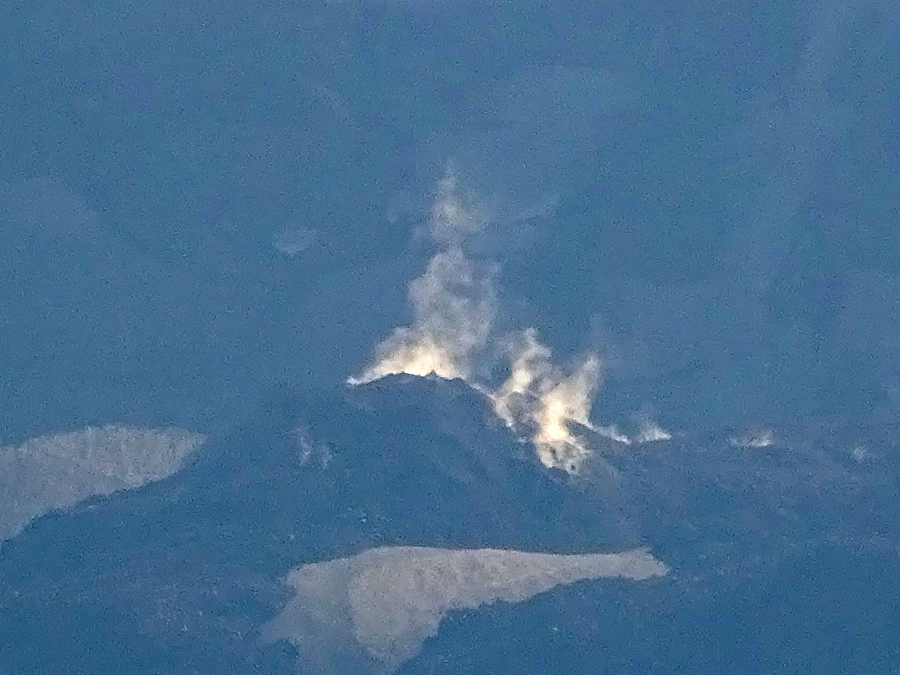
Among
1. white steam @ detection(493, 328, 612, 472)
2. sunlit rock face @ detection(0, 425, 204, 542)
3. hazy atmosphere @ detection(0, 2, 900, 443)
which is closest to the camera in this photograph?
sunlit rock face @ detection(0, 425, 204, 542)

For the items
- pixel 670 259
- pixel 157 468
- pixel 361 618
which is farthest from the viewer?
pixel 670 259

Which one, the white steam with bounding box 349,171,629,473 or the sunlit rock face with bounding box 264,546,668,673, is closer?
the sunlit rock face with bounding box 264,546,668,673

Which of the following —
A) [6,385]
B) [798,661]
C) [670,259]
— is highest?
[670,259]

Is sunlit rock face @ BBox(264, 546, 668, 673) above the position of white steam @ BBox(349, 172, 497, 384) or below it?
below

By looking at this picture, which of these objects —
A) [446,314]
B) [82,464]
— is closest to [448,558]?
[446,314]

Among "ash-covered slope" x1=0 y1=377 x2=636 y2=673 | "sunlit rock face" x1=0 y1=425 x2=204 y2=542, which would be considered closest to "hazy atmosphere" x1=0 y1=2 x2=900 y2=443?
"sunlit rock face" x1=0 y1=425 x2=204 y2=542

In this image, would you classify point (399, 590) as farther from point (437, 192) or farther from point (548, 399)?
point (437, 192)

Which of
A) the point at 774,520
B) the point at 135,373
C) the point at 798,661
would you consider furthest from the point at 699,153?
the point at 135,373

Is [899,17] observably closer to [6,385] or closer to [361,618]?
[361,618]

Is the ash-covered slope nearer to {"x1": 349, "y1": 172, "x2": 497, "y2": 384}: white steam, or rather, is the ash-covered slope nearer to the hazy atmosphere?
{"x1": 349, "y1": 172, "x2": 497, "y2": 384}: white steam
